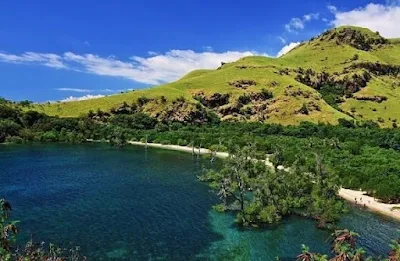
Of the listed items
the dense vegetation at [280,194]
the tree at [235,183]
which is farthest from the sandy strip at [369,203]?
the tree at [235,183]

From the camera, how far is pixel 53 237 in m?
73.7

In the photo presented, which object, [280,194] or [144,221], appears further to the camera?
[280,194]

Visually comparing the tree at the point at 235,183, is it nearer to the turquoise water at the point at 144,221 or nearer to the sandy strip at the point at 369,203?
the turquoise water at the point at 144,221

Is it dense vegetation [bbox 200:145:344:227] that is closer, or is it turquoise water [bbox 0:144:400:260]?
turquoise water [bbox 0:144:400:260]

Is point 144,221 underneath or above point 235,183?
underneath

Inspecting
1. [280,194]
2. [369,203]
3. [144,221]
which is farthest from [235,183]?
[369,203]

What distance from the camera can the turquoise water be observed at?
235ft

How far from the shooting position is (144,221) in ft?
283

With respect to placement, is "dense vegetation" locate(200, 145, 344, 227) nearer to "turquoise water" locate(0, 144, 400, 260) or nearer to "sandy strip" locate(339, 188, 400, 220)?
"turquoise water" locate(0, 144, 400, 260)

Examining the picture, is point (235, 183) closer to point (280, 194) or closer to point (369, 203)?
point (280, 194)

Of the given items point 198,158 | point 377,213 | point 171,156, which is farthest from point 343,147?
point 377,213

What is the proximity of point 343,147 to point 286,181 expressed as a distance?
100431 millimetres

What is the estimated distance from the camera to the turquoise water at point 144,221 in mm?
71562

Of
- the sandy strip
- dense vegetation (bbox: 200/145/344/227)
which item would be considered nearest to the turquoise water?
dense vegetation (bbox: 200/145/344/227)
